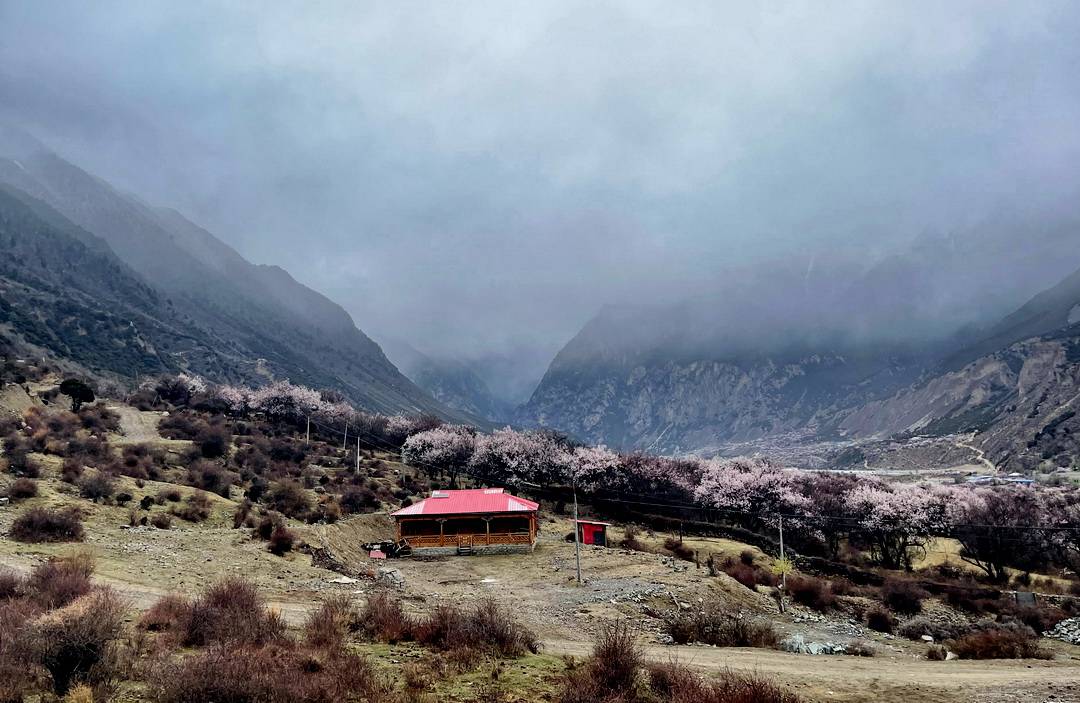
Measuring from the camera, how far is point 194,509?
3247 cm

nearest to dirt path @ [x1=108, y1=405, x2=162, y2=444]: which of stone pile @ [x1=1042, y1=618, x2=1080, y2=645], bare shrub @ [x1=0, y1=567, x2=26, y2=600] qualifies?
bare shrub @ [x1=0, y1=567, x2=26, y2=600]

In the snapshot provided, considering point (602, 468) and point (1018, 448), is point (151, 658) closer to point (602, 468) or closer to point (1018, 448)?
point (602, 468)

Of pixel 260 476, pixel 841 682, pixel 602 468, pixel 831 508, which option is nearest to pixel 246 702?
pixel 841 682

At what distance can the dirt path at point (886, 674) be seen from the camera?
39.9 ft

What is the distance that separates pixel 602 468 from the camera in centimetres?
6788

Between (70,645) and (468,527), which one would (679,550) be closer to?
(468,527)

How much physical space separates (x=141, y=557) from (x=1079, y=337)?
25110 centimetres

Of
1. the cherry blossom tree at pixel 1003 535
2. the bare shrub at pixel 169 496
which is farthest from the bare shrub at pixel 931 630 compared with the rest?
the bare shrub at pixel 169 496

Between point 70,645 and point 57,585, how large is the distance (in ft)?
19.9

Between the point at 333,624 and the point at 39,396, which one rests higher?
the point at 39,396

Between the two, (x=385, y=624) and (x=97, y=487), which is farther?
(x=97, y=487)

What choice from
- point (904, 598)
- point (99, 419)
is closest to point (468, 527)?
point (904, 598)

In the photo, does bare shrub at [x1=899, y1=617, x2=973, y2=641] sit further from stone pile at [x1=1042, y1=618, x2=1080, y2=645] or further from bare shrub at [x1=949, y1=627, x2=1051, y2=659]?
bare shrub at [x1=949, y1=627, x2=1051, y2=659]

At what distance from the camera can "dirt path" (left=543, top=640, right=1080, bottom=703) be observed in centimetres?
1217
